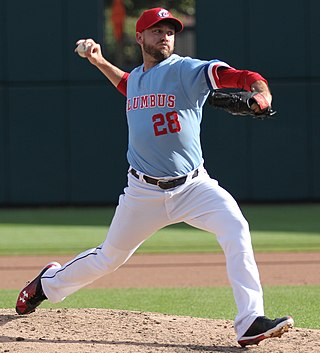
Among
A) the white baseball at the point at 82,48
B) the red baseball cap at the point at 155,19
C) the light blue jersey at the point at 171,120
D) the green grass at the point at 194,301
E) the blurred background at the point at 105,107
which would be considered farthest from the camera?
the blurred background at the point at 105,107

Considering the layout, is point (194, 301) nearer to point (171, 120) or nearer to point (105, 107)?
point (171, 120)

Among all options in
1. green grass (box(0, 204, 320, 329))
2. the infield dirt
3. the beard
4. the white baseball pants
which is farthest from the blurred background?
the beard

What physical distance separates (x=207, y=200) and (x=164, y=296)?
2.44 meters

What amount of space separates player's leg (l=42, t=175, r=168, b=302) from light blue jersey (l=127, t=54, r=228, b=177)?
156mm

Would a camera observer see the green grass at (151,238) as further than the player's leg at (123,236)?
Yes

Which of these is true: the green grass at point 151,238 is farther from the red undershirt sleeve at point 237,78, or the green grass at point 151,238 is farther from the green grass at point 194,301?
the red undershirt sleeve at point 237,78

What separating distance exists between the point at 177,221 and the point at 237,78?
0.96m

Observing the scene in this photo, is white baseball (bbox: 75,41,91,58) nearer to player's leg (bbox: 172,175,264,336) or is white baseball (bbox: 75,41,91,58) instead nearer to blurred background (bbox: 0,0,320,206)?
player's leg (bbox: 172,175,264,336)

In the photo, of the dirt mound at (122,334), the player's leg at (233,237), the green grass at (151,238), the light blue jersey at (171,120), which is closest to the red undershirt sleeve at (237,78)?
the light blue jersey at (171,120)

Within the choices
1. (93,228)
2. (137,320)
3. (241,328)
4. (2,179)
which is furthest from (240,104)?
(2,179)

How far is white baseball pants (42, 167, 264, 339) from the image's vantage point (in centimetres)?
505

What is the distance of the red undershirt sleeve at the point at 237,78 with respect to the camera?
4.87 meters

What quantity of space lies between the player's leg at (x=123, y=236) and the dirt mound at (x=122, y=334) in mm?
281

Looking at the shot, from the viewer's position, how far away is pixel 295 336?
5.48 meters
